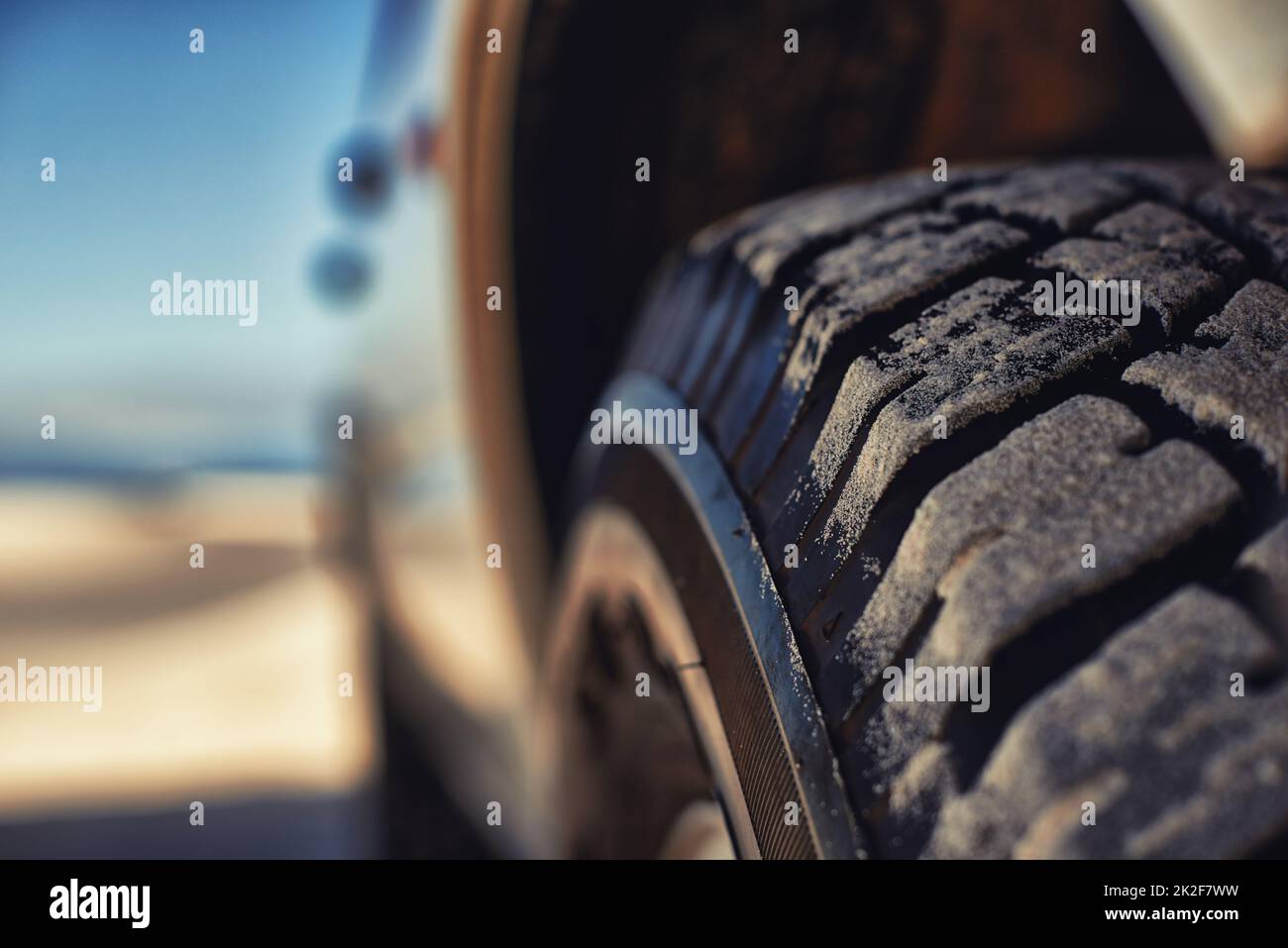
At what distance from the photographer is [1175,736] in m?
0.42

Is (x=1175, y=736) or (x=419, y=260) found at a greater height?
Result: (x=419, y=260)

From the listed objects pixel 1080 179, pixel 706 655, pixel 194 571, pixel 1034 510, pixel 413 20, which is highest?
pixel 413 20

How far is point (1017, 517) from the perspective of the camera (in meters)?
0.51

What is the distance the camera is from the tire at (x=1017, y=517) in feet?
1.41

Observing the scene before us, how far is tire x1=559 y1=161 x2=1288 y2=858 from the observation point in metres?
0.43

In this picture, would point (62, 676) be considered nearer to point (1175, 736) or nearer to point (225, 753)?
point (225, 753)

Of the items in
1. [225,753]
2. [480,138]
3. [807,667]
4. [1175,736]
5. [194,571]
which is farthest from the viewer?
[194,571]

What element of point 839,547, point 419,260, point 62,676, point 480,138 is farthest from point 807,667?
point 62,676

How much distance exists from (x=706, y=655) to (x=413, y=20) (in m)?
0.90

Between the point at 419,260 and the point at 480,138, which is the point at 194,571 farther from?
the point at 480,138
